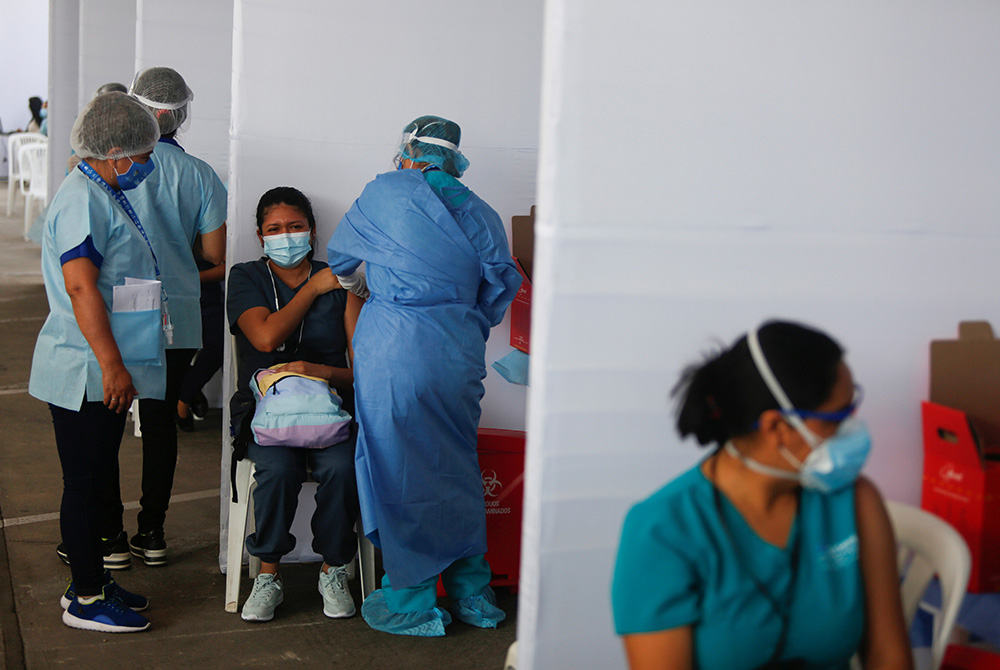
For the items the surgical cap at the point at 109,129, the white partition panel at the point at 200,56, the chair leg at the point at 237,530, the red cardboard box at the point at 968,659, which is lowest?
the chair leg at the point at 237,530

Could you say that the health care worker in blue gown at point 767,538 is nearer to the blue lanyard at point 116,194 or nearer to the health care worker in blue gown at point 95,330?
the health care worker in blue gown at point 95,330

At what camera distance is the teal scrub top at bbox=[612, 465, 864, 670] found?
1.26 meters

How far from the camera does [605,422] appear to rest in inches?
59.2

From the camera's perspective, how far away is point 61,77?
7.64 m

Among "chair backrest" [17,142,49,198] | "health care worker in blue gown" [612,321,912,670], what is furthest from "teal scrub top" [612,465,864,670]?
"chair backrest" [17,142,49,198]

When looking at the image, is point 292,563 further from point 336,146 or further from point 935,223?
point 935,223

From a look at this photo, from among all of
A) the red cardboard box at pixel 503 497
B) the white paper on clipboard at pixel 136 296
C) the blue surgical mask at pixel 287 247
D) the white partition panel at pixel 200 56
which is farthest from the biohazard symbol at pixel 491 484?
the white partition panel at pixel 200 56

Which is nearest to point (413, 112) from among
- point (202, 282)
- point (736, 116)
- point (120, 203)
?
point (120, 203)

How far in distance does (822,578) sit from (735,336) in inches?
14.7

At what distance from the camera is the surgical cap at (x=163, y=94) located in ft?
10.2

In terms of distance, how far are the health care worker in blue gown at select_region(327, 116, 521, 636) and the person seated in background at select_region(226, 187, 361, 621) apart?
97 mm

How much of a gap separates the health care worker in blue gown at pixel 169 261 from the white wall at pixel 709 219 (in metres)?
1.61

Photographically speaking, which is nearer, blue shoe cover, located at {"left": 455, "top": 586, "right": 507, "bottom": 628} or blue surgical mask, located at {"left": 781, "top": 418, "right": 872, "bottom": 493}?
blue surgical mask, located at {"left": 781, "top": 418, "right": 872, "bottom": 493}

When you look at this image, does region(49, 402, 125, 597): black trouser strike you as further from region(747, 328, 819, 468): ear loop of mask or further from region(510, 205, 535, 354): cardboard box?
region(747, 328, 819, 468): ear loop of mask
